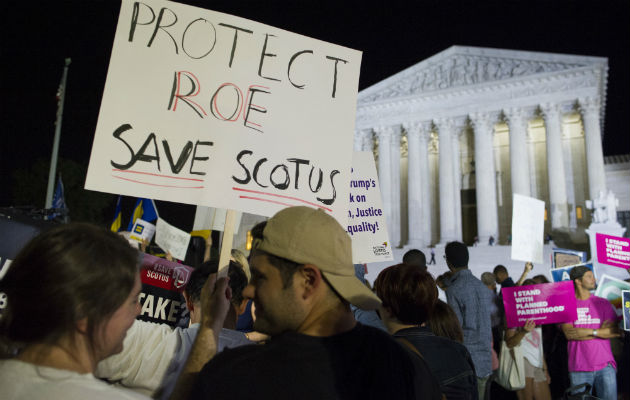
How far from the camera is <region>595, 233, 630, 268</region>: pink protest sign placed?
7289 millimetres

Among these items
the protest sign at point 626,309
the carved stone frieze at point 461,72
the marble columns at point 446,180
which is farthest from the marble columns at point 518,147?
the protest sign at point 626,309

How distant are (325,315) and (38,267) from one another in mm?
882

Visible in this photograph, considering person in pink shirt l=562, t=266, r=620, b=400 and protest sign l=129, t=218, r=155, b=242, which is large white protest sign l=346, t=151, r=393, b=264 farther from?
protest sign l=129, t=218, r=155, b=242

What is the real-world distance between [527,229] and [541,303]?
8.24 feet

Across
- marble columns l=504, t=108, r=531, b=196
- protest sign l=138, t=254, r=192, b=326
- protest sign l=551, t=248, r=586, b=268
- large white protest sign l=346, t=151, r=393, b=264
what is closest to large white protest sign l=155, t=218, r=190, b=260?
large white protest sign l=346, t=151, r=393, b=264

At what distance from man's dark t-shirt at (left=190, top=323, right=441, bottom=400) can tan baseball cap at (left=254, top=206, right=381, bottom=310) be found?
160mm

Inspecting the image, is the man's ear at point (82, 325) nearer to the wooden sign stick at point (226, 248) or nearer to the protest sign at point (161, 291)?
the wooden sign stick at point (226, 248)

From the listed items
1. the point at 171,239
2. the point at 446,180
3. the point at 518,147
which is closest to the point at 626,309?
the point at 171,239

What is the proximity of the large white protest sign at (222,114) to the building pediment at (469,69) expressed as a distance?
107 feet

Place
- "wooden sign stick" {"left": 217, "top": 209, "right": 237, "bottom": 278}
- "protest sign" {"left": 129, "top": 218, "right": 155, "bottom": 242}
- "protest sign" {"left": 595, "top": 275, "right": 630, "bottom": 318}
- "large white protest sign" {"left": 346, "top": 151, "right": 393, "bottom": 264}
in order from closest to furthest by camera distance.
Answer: "wooden sign stick" {"left": 217, "top": 209, "right": 237, "bottom": 278} < "large white protest sign" {"left": 346, "top": 151, "right": 393, "bottom": 264} < "protest sign" {"left": 595, "top": 275, "right": 630, "bottom": 318} < "protest sign" {"left": 129, "top": 218, "right": 155, "bottom": 242}

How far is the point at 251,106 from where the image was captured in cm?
243

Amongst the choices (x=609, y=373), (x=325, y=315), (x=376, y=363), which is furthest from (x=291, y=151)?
(x=609, y=373)

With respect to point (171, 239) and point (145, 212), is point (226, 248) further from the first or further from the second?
point (145, 212)

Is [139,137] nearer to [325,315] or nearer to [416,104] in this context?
[325,315]
